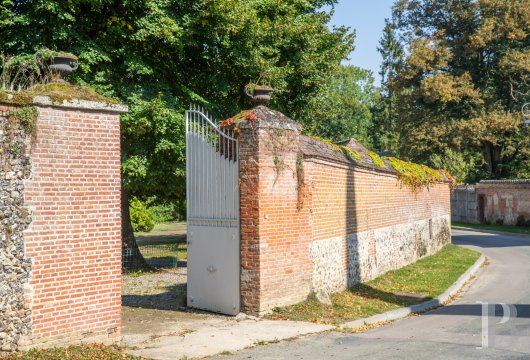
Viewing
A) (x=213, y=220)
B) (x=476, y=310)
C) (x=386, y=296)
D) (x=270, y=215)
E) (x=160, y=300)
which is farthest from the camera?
(x=386, y=296)

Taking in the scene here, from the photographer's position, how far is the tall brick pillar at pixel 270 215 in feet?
32.9

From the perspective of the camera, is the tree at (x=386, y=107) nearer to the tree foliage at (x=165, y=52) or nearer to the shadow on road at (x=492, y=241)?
the shadow on road at (x=492, y=241)

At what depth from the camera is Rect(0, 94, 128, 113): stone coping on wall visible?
741cm

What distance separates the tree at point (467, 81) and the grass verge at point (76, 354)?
37766 mm

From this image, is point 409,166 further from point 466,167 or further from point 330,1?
point 466,167

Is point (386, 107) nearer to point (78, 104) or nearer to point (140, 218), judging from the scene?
point (140, 218)

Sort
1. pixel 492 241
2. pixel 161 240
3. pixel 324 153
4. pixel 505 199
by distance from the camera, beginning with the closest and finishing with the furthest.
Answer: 1. pixel 324 153
2. pixel 161 240
3. pixel 492 241
4. pixel 505 199

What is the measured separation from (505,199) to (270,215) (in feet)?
113

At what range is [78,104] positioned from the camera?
25.4 ft

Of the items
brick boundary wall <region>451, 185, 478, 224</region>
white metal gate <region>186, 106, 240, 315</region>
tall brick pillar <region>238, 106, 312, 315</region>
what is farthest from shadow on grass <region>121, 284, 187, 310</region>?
brick boundary wall <region>451, 185, 478, 224</region>

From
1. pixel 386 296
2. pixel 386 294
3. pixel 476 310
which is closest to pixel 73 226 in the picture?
pixel 386 296

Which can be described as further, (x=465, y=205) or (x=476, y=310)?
(x=465, y=205)

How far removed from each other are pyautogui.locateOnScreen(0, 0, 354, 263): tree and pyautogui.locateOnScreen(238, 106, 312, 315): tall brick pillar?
4356 millimetres

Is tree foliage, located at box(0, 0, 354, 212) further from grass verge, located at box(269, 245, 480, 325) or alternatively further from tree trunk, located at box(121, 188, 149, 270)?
grass verge, located at box(269, 245, 480, 325)
